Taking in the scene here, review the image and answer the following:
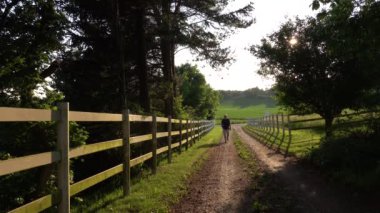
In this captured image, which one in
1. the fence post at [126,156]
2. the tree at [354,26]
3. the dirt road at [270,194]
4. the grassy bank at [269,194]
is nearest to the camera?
the grassy bank at [269,194]

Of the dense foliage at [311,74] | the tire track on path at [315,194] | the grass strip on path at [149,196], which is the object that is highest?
the dense foliage at [311,74]

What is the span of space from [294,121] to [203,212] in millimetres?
13202

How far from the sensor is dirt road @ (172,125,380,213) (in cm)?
778

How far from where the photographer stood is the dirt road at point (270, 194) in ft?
25.5

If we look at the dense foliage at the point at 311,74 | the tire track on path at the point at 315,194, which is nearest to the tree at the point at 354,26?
the tire track on path at the point at 315,194

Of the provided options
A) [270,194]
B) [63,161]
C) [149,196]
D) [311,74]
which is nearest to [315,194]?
[270,194]

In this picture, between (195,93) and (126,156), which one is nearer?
(126,156)

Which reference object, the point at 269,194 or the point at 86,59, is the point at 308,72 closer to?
the point at 86,59

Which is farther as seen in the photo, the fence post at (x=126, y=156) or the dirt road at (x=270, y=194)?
the fence post at (x=126, y=156)

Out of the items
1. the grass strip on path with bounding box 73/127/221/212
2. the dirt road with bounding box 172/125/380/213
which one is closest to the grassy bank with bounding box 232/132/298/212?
the dirt road with bounding box 172/125/380/213

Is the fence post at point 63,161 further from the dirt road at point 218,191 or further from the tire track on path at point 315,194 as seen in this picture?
the tire track on path at point 315,194

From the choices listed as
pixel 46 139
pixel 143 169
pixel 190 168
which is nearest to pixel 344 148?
pixel 190 168

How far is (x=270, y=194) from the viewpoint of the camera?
896 cm

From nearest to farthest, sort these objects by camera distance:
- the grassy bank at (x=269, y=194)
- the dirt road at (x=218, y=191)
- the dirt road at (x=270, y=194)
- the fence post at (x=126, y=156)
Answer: the grassy bank at (x=269, y=194), the dirt road at (x=270, y=194), the dirt road at (x=218, y=191), the fence post at (x=126, y=156)
